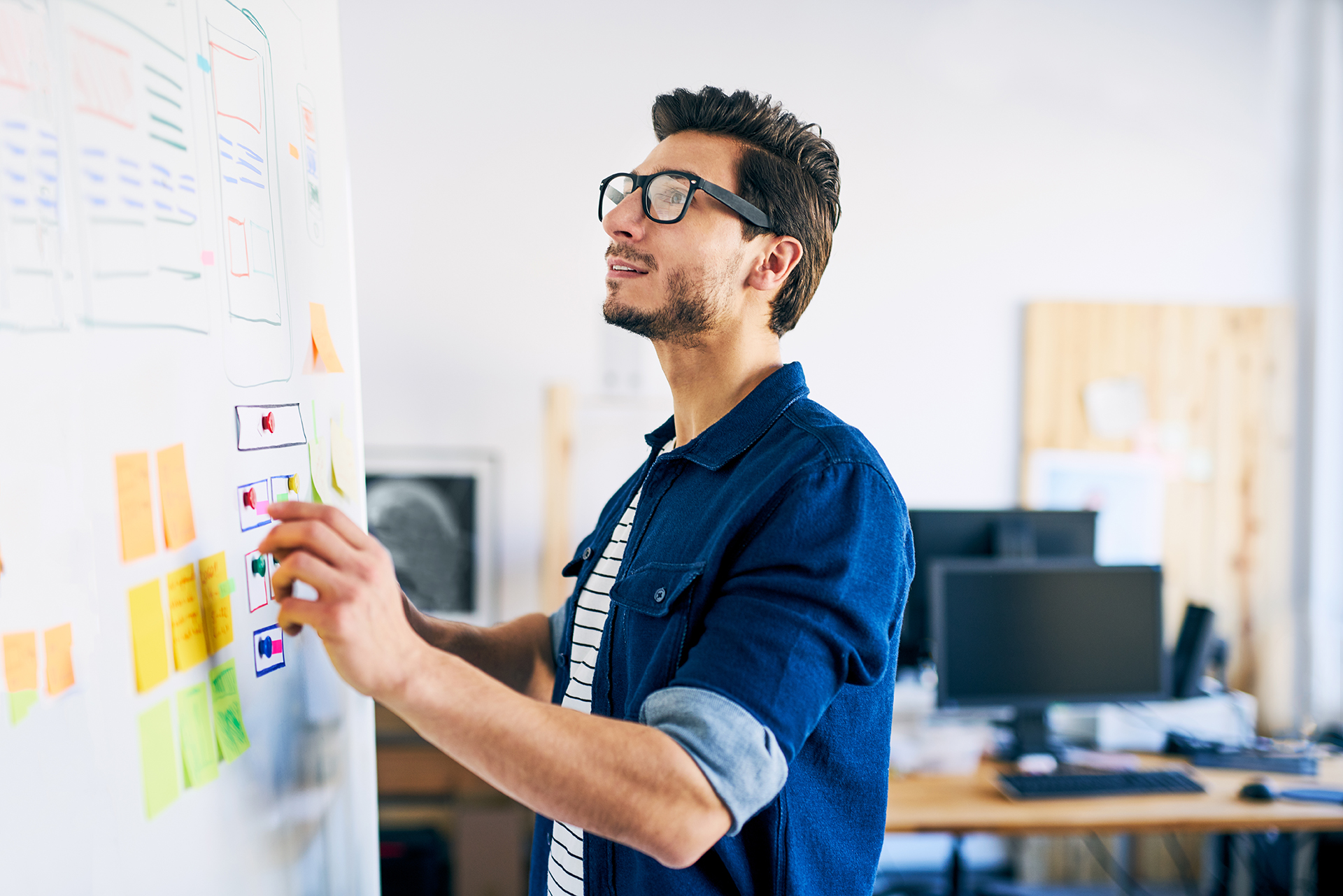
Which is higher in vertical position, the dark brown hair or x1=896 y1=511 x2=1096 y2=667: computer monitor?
the dark brown hair

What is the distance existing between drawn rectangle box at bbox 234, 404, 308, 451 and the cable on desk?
9.94 ft

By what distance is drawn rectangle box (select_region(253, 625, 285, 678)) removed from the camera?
2.60ft

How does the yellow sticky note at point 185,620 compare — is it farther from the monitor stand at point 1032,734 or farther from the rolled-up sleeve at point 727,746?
the monitor stand at point 1032,734

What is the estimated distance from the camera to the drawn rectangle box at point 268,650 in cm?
79

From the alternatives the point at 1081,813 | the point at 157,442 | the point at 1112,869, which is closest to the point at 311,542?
the point at 157,442

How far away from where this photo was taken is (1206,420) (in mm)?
3090

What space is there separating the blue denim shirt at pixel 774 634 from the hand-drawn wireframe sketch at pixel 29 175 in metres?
0.54

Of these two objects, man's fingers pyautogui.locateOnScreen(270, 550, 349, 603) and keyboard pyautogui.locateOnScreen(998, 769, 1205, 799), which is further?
keyboard pyautogui.locateOnScreen(998, 769, 1205, 799)

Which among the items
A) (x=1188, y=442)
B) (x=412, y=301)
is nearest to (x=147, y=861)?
(x=412, y=301)

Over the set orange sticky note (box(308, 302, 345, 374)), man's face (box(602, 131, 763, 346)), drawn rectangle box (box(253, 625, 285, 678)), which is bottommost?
drawn rectangle box (box(253, 625, 285, 678))

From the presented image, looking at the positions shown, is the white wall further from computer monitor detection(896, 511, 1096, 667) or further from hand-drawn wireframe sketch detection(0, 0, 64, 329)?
hand-drawn wireframe sketch detection(0, 0, 64, 329)

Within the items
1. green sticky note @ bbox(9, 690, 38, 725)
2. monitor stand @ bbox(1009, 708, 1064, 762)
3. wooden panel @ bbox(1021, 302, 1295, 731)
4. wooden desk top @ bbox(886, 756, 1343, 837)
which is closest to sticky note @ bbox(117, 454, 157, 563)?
green sticky note @ bbox(9, 690, 38, 725)

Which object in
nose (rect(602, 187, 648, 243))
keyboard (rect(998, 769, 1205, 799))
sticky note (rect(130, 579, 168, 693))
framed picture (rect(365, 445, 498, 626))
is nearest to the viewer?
sticky note (rect(130, 579, 168, 693))

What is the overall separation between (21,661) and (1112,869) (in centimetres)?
333
